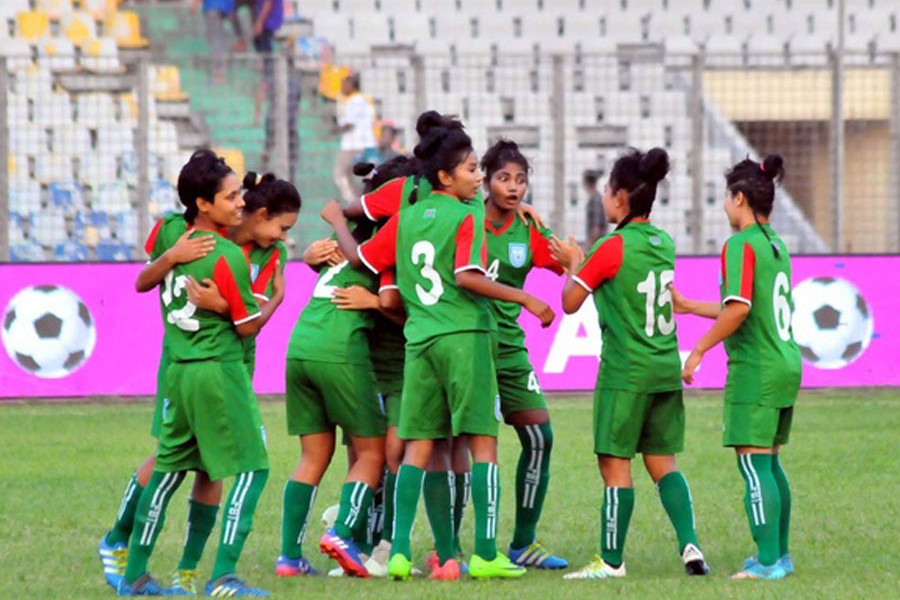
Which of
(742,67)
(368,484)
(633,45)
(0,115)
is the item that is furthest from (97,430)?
(633,45)

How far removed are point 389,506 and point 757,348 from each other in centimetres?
193

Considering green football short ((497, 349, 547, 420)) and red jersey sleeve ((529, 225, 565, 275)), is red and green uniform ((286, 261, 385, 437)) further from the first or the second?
red jersey sleeve ((529, 225, 565, 275))

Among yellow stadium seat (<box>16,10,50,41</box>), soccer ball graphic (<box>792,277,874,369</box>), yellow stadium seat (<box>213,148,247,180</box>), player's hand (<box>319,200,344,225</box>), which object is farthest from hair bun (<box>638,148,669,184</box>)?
yellow stadium seat (<box>16,10,50,41</box>)

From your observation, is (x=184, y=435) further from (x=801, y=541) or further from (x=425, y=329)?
(x=801, y=541)

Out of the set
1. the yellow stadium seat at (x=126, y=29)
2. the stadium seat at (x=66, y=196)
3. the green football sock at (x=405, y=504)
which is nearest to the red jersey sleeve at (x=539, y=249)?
the green football sock at (x=405, y=504)

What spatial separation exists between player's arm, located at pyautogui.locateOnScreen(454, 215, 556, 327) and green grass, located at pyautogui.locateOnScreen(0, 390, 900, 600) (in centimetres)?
120

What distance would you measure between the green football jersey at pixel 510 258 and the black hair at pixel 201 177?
61.7 inches

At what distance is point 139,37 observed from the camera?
2359cm

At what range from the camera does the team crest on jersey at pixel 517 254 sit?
8.27 meters

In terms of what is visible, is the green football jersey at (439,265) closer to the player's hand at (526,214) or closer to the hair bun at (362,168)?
the hair bun at (362,168)

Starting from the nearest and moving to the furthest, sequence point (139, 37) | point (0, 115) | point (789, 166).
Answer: point (0, 115) → point (789, 166) → point (139, 37)

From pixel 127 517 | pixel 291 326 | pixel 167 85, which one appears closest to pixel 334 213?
pixel 127 517

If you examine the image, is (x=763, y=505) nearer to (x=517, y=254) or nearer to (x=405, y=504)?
(x=405, y=504)

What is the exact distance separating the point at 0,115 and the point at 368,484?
33.8 feet
